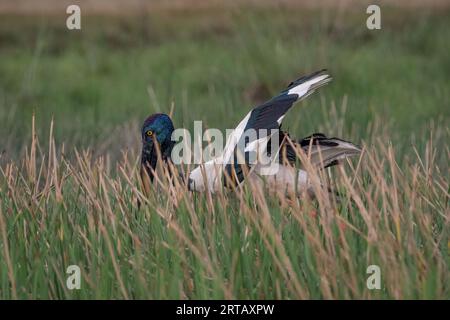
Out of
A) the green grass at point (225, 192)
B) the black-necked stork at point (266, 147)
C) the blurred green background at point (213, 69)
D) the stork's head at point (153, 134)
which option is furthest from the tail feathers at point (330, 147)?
the blurred green background at point (213, 69)

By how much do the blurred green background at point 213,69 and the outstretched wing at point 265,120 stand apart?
1.42 m

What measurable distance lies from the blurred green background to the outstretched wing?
1425mm

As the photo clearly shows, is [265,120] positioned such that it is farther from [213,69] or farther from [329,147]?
[213,69]

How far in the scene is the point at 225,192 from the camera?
12.0 ft

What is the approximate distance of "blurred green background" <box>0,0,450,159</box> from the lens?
5.99 metres

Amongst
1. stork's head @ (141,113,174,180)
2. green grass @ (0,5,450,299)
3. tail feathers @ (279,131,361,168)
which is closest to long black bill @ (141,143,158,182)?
stork's head @ (141,113,174,180)

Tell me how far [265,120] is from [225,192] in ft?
1.34

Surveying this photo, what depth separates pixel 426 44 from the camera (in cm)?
919

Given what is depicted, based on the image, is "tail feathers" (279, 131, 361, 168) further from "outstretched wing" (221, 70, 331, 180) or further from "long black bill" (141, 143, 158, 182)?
"long black bill" (141, 143, 158, 182)

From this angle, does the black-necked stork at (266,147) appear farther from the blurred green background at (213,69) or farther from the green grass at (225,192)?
the blurred green background at (213,69)
